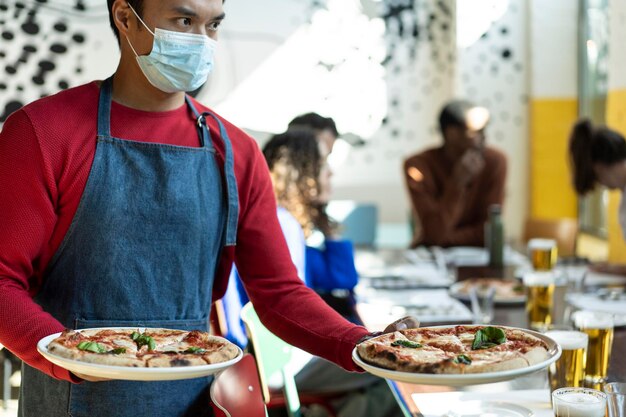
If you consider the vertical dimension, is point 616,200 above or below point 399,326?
below

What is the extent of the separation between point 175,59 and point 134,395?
635mm

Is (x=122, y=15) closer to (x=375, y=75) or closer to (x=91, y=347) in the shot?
(x=91, y=347)

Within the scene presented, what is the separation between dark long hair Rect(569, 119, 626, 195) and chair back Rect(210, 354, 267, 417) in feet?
7.46

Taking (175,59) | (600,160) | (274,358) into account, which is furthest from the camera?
(600,160)

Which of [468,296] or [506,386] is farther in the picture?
[468,296]

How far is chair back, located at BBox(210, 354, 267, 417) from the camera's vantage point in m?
1.52

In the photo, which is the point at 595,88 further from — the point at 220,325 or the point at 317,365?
the point at 220,325

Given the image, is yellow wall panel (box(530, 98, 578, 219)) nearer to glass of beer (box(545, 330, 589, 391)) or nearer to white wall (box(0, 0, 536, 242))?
white wall (box(0, 0, 536, 242))

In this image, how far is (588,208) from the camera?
611cm

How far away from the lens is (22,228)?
147 cm

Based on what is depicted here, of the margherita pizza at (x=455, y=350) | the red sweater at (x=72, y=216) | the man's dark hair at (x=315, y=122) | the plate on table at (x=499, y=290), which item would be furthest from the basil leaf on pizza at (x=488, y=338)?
the man's dark hair at (x=315, y=122)

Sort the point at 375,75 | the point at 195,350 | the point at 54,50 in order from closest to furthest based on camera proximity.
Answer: the point at 195,350, the point at 54,50, the point at 375,75

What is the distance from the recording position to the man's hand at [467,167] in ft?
15.2

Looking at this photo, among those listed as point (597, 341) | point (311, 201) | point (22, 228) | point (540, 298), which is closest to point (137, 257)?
point (22, 228)
